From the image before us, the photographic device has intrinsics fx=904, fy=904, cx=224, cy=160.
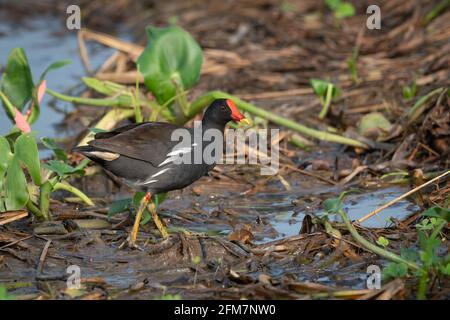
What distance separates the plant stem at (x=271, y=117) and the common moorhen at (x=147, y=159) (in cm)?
100

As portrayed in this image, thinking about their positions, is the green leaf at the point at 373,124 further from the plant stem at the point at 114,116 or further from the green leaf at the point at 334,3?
the green leaf at the point at 334,3

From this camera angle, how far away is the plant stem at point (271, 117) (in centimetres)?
602

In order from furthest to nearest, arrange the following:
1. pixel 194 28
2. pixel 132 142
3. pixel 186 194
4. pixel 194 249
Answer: pixel 194 28, pixel 186 194, pixel 132 142, pixel 194 249

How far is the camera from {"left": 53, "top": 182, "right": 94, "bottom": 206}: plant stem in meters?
5.17

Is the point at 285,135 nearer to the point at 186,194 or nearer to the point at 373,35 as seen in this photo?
the point at 186,194

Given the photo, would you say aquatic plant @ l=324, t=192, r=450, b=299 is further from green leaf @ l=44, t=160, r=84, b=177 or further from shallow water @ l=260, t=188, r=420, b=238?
green leaf @ l=44, t=160, r=84, b=177

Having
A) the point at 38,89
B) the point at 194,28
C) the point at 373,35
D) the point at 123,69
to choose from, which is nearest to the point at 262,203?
the point at 38,89

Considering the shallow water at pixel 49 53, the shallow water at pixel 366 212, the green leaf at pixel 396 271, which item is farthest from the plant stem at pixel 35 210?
the shallow water at pixel 49 53

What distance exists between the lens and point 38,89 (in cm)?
557

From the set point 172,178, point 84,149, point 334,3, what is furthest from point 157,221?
point 334,3

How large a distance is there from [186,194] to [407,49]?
10.1ft

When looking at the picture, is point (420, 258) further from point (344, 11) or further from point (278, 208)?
point (344, 11)

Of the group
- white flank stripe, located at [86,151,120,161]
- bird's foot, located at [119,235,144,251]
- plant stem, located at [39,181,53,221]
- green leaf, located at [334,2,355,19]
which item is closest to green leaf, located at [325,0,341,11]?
green leaf, located at [334,2,355,19]

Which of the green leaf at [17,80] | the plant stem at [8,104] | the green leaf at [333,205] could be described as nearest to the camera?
the green leaf at [333,205]
